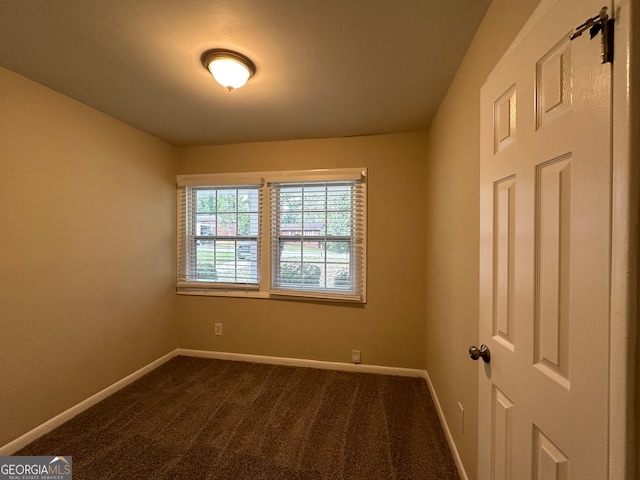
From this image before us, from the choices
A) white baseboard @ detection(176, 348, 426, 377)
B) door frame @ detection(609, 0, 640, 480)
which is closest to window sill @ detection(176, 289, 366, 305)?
white baseboard @ detection(176, 348, 426, 377)

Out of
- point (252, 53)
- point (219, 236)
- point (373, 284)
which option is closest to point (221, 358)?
point (219, 236)

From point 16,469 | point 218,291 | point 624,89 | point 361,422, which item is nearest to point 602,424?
point 624,89

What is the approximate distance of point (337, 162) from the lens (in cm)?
273

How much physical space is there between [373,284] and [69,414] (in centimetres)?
266

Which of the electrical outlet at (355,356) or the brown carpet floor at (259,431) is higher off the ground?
the electrical outlet at (355,356)

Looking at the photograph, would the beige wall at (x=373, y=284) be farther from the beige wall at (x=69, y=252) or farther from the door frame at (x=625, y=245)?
the door frame at (x=625, y=245)

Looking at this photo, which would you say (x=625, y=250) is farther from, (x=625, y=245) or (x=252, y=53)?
(x=252, y=53)

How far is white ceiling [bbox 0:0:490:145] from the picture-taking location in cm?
122

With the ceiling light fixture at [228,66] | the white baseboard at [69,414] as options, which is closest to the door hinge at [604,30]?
the ceiling light fixture at [228,66]

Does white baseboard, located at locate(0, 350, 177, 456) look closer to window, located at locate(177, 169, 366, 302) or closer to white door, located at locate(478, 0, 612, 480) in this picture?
window, located at locate(177, 169, 366, 302)

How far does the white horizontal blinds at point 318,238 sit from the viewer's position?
8.87 ft

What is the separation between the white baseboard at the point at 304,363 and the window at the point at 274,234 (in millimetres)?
688

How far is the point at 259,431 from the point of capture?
6.05 feet

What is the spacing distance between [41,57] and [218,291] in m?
2.26
